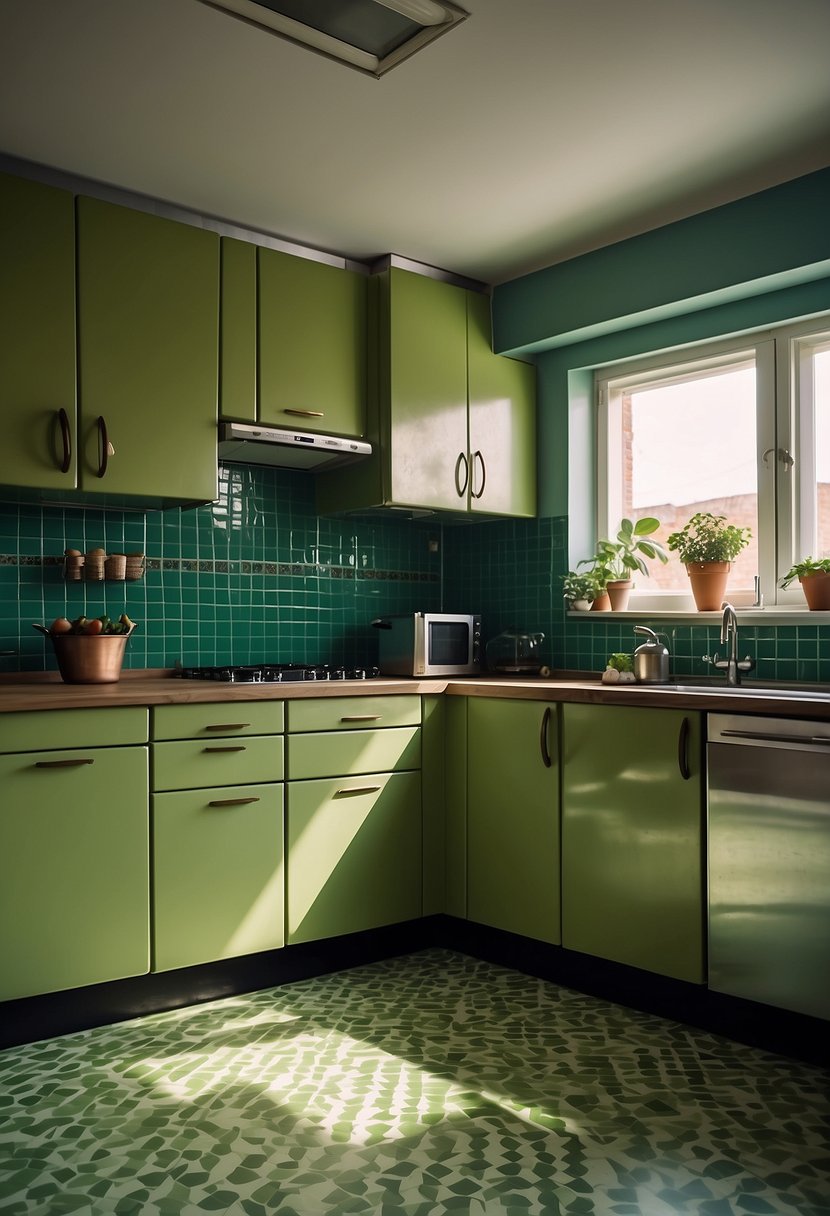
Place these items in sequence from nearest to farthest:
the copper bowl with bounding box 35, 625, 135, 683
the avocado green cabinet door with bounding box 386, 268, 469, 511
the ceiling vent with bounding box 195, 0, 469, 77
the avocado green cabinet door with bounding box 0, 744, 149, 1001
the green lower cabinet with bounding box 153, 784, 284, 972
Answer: the ceiling vent with bounding box 195, 0, 469, 77
the avocado green cabinet door with bounding box 0, 744, 149, 1001
the green lower cabinet with bounding box 153, 784, 284, 972
the copper bowl with bounding box 35, 625, 135, 683
the avocado green cabinet door with bounding box 386, 268, 469, 511

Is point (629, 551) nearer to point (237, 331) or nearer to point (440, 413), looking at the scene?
point (440, 413)

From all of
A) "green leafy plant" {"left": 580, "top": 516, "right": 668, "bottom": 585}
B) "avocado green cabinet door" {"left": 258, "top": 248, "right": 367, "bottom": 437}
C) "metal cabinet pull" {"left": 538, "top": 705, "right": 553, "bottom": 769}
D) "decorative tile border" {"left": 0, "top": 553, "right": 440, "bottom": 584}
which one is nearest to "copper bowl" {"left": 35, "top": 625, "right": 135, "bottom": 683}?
"decorative tile border" {"left": 0, "top": 553, "right": 440, "bottom": 584}

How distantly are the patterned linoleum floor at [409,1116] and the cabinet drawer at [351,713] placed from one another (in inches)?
32.3

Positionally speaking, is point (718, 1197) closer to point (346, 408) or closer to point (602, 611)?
point (602, 611)

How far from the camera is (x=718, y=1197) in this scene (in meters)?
1.86

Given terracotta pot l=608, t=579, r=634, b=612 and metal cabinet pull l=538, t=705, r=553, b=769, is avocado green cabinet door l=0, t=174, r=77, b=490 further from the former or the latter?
terracotta pot l=608, t=579, r=634, b=612

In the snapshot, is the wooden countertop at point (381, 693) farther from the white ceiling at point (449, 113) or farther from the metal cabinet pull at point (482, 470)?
the white ceiling at point (449, 113)

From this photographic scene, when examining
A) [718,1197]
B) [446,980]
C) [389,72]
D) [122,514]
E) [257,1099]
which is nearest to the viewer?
[718,1197]

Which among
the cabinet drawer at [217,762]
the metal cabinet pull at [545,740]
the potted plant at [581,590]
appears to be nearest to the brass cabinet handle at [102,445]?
the cabinet drawer at [217,762]

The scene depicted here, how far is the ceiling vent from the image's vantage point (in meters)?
2.18

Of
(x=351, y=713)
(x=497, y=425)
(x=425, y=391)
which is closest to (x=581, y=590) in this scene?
(x=497, y=425)

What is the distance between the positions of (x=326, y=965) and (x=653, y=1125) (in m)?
1.30

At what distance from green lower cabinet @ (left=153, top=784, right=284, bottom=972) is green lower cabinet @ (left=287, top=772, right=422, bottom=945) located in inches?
2.8

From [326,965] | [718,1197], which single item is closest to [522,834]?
[326,965]
